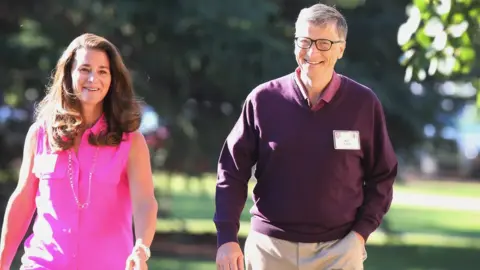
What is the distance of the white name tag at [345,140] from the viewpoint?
425 cm

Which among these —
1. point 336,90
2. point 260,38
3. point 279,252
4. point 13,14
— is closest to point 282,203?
point 279,252

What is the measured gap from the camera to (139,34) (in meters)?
15.2

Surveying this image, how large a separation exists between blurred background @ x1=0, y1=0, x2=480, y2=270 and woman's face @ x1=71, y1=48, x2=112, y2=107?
9.09 metres

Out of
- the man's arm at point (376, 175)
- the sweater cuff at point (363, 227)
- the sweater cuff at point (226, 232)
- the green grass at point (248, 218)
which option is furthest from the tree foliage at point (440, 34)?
the green grass at point (248, 218)

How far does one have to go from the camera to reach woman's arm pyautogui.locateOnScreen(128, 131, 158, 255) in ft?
13.2

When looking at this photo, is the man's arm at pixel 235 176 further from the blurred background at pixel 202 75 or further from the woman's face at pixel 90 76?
the blurred background at pixel 202 75

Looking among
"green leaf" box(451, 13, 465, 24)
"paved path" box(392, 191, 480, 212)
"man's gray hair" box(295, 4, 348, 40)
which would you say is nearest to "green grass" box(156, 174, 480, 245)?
"paved path" box(392, 191, 480, 212)

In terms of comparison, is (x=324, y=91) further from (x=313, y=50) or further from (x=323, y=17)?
(x=323, y=17)

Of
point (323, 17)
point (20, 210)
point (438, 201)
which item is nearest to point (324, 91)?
point (323, 17)

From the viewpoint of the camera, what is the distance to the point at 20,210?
13.6 ft

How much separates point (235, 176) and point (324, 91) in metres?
0.53

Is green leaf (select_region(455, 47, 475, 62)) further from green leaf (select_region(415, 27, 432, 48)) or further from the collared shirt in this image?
the collared shirt

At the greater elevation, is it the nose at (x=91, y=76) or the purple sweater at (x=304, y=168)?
the nose at (x=91, y=76)

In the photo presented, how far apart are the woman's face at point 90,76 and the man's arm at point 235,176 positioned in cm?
64
